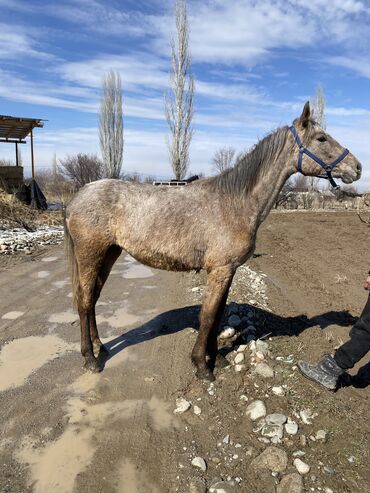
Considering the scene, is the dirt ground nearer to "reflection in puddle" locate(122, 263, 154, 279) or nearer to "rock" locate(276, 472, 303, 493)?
"rock" locate(276, 472, 303, 493)

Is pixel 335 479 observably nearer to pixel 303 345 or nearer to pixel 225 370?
pixel 225 370

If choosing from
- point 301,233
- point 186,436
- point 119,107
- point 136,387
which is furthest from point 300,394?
point 119,107

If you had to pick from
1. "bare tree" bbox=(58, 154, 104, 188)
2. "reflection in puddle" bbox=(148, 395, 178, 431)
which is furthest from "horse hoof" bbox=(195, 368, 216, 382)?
"bare tree" bbox=(58, 154, 104, 188)

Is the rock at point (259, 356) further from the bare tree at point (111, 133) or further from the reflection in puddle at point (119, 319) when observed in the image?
the bare tree at point (111, 133)

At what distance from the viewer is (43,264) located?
8.15m

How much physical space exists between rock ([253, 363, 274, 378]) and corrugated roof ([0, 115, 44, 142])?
49.9ft

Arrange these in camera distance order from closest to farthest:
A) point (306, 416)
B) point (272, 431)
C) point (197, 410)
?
point (272, 431) < point (306, 416) < point (197, 410)

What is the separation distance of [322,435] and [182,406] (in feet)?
3.82

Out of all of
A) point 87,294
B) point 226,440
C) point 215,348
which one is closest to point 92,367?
point 87,294

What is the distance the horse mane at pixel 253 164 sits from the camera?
3539 millimetres

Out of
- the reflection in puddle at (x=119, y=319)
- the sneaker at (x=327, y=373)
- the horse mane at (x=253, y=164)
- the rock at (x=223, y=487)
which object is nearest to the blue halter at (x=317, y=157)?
the horse mane at (x=253, y=164)

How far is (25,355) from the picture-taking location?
399 centimetres

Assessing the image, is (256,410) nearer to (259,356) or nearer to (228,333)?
(259,356)

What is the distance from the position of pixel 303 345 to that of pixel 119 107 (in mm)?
35290
